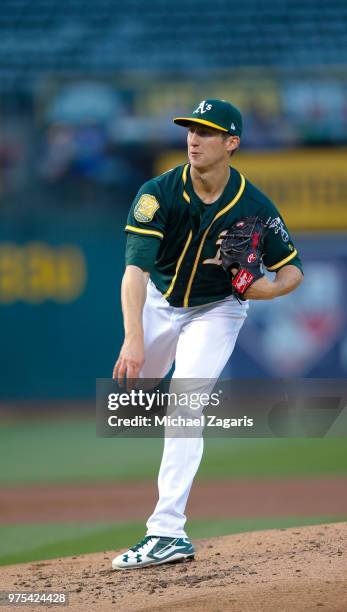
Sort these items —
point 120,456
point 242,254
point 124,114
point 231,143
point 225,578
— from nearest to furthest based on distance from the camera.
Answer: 1. point 225,578
2. point 242,254
3. point 231,143
4. point 120,456
5. point 124,114

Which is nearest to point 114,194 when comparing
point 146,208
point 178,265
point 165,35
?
point 165,35

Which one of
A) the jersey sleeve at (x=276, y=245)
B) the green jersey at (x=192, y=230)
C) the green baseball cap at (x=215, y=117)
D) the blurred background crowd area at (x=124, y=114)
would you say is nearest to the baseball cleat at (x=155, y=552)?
the green jersey at (x=192, y=230)

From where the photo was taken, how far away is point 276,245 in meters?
4.70

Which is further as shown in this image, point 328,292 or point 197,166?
point 328,292

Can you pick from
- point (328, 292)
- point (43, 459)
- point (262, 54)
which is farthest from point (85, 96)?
point (43, 459)

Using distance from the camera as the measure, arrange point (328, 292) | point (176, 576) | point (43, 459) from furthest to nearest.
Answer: point (328, 292) < point (43, 459) < point (176, 576)

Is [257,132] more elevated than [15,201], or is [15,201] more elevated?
[257,132]

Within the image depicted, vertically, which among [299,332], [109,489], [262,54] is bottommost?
[109,489]

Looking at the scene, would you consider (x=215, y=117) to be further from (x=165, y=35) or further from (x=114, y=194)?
(x=165, y=35)

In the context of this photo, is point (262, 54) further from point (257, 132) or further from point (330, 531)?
point (330, 531)

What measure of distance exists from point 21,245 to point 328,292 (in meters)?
3.46

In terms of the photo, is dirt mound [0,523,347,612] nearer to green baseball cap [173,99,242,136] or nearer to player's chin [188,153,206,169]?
player's chin [188,153,206,169]

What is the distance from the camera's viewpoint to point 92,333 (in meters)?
11.6

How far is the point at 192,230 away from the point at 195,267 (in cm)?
18
